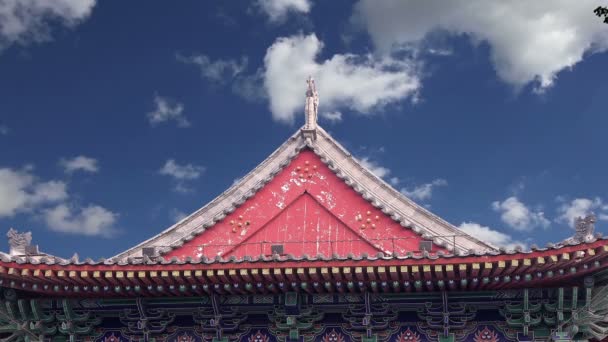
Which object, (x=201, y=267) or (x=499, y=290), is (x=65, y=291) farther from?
(x=499, y=290)

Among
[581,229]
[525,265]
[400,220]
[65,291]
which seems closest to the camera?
[525,265]

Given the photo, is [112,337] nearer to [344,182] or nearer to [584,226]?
[344,182]

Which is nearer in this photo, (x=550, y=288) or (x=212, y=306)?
(x=550, y=288)

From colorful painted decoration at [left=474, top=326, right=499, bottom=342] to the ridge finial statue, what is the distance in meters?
5.92

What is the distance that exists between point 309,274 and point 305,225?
348 centimetres

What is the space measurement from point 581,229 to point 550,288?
3.86 feet

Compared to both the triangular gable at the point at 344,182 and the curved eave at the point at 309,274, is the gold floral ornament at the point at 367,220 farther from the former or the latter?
the curved eave at the point at 309,274

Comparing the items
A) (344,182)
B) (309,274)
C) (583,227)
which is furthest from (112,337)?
(583,227)

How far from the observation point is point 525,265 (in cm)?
1083

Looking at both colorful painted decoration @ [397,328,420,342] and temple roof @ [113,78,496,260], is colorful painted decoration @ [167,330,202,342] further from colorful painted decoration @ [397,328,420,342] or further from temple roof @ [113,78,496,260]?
colorful painted decoration @ [397,328,420,342]

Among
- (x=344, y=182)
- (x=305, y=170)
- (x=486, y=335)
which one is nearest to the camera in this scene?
(x=486, y=335)

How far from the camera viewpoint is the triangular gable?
14523 millimetres

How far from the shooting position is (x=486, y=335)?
489 inches

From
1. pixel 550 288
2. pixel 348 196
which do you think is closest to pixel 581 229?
pixel 550 288
